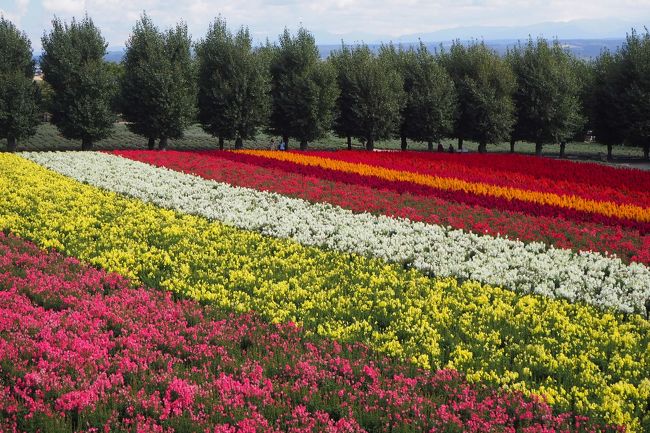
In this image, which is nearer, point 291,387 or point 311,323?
point 291,387

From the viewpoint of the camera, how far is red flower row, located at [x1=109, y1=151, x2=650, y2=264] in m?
14.7

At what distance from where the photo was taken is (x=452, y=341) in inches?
346

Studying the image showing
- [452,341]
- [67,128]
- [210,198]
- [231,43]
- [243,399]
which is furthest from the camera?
[231,43]

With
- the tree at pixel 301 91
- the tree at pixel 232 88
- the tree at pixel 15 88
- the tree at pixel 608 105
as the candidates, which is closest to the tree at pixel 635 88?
the tree at pixel 608 105

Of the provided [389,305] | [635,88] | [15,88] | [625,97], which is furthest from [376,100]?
[389,305]

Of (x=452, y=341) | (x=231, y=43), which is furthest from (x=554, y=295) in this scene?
(x=231, y=43)

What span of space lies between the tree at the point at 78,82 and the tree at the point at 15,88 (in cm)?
145

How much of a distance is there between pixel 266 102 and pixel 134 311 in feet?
125

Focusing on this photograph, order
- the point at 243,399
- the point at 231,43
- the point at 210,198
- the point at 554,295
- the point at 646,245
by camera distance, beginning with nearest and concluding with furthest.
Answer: the point at 243,399
the point at 554,295
the point at 646,245
the point at 210,198
the point at 231,43

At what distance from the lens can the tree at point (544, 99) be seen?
50094 millimetres

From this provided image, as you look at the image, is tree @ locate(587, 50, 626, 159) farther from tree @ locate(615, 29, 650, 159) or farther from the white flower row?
the white flower row

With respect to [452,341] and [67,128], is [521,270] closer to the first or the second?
[452,341]

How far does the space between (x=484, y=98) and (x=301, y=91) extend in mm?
14651

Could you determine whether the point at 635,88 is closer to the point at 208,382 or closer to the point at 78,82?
the point at 78,82
